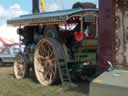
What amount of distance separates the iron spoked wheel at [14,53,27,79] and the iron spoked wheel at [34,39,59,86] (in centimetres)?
124

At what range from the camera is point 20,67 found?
1587cm

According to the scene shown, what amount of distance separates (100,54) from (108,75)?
17.3 ft

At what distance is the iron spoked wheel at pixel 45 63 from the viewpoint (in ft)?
43.9

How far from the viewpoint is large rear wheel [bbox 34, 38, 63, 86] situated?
13.2m

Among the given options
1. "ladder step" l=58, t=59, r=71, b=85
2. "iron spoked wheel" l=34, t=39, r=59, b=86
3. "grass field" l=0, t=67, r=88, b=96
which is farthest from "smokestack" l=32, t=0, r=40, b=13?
"ladder step" l=58, t=59, r=71, b=85

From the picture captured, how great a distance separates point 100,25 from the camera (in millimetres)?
11211

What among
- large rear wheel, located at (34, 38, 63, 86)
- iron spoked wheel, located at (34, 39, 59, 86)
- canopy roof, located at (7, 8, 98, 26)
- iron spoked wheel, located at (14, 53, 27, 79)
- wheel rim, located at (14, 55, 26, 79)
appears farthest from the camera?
wheel rim, located at (14, 55, 26, 79)

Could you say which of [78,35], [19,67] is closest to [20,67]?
[19,67]

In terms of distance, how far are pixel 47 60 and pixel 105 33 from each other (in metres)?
3.30

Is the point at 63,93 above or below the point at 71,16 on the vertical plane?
below

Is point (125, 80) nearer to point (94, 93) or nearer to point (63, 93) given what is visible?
point (94, 93)

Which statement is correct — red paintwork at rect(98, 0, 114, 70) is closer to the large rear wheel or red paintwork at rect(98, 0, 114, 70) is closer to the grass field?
the grass field

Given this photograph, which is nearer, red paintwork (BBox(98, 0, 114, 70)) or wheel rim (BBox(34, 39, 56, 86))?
red paintwork (BBox(98, 0, 114, 70))

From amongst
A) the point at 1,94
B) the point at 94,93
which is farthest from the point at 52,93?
the point at 94,93
